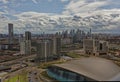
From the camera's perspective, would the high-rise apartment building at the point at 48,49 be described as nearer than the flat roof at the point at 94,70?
No

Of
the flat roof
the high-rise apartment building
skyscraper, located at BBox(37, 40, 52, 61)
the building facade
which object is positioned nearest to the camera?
the flat roof

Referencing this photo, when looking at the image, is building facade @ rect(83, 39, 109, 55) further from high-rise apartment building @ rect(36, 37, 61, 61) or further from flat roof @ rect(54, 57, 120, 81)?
flat roof @ rect(54, 57, 120, 81)

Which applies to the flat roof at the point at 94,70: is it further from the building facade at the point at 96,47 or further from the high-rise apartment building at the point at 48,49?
the building facade at the point at 96,47

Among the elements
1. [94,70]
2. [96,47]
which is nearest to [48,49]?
[96,47]

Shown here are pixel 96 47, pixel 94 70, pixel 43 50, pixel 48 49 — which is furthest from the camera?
pixel 96 47

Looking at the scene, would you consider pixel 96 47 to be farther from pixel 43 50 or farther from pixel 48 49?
pixel 43 50

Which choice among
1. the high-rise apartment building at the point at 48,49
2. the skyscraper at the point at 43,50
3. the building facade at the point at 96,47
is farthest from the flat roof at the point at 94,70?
the building facade at the point at 96,47

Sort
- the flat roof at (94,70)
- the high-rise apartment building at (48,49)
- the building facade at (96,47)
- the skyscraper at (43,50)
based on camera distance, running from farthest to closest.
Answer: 1. the building facade at (96,47)
2. the high-rise apartment building at (48,49)
3. the skyscraper at (43,50)
4. the flat roof at (94,70)

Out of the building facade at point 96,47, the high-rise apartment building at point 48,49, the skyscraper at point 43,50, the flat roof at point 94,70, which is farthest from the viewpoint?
the building facade at point 96,47

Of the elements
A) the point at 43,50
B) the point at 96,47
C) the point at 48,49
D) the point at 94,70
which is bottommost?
the point at 94,70

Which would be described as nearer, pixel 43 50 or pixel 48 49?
pixel 43 50

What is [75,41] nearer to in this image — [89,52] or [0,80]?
[89,52]

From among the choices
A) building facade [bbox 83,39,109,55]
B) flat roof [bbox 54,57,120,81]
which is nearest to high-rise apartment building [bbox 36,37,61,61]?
building facade [bbox 83,39,109,55]
